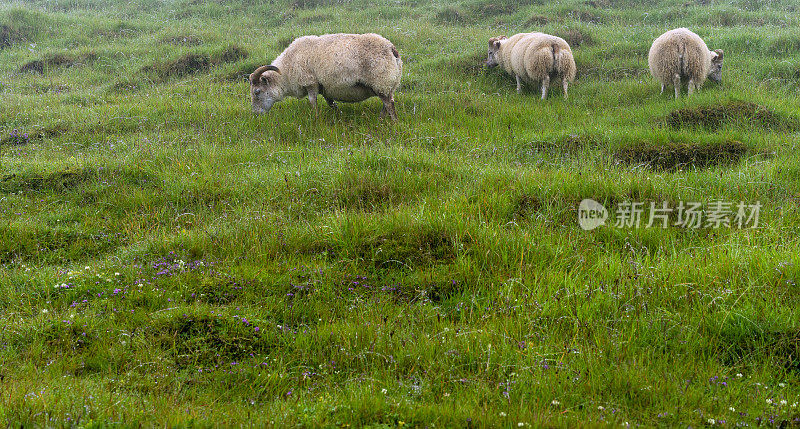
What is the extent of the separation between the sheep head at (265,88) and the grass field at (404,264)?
0.71 feet

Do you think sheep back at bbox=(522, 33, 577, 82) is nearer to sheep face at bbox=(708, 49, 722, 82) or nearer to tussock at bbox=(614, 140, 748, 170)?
sheep face at bbox=(708, 49, 722, 82)

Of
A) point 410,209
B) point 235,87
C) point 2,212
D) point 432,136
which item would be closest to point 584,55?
point 432,136

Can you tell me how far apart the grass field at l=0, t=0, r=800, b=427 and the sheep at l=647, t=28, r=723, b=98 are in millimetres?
378

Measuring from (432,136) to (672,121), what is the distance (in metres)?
3.61

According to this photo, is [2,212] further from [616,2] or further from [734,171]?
[616,2]

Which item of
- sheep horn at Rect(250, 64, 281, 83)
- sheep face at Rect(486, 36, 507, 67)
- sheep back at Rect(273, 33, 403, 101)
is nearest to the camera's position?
sheep back at Rect(273, 33, 403, 101)

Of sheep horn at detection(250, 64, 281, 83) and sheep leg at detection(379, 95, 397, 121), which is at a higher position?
sheep horn at detection(250, 64, 281, 83)

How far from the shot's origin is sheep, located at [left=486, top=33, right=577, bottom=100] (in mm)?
10484

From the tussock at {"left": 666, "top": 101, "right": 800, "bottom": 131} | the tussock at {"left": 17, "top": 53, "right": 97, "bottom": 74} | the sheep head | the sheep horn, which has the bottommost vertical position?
the tussock at {"left": 666, "top": 101, "right": 800, "bottom": 131}

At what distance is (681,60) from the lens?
966cm

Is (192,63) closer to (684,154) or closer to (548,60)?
(548,60)

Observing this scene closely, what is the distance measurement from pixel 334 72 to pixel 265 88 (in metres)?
1.53

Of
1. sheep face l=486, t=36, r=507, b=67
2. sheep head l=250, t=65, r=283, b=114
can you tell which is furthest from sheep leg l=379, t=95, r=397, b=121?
sheep face l=486, t=36, r=507, b=67

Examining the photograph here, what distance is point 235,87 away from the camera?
1173cm
